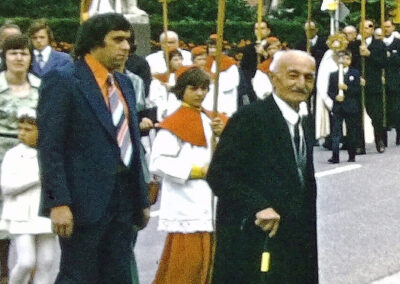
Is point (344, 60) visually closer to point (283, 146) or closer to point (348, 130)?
point (348, 130)

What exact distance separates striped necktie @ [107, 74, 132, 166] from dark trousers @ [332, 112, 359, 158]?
1282 cm

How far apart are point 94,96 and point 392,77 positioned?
1716 centimetres

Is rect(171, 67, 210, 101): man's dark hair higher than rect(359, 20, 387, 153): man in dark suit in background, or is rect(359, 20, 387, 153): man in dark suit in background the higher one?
rect(171, 67, 210, 101): man's dark hair

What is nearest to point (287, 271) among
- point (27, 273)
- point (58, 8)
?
point (27, 273)

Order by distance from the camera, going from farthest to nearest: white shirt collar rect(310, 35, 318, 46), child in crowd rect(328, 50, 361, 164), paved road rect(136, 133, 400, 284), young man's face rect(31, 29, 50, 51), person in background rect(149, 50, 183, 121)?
1. white shirt collar rect(310, 35, 318, 46)
2. child in crowd rect(328, 50, 361, 164)
3. person in background rect(149, 50, 183, 121)
4. young man's face rect(31, 29, 50, 51)
5. paved road rect(136, 133, 400, 284)

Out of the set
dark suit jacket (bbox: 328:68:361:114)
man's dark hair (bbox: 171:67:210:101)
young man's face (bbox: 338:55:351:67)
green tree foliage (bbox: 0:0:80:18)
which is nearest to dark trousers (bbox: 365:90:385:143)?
dark suit jacket (bbox: 328:68:361:114)

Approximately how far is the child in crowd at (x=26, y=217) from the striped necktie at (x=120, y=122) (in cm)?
208

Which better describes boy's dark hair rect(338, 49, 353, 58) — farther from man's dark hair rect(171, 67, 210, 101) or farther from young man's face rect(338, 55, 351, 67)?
man's dark hair rect(171, 67, 210, 101)

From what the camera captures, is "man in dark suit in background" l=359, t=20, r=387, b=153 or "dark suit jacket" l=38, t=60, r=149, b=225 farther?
"man in dark suit in background" l=359, t=20, r=387, b=153

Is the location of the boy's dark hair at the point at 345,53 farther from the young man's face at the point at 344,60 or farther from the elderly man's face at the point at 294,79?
the elderly man's face at the point at 294,79

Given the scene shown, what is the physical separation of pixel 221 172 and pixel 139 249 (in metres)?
5.55

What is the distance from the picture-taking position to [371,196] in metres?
16.0

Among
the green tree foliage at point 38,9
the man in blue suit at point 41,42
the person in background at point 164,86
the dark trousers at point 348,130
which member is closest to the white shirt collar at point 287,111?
the man in blue suit at point 41,42

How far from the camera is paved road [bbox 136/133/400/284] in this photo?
11.0 metres
